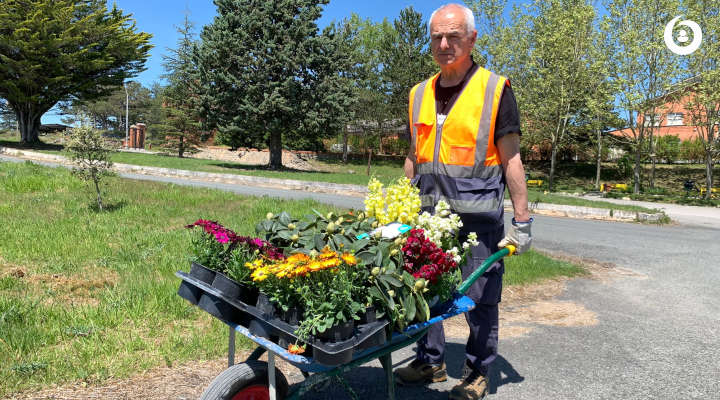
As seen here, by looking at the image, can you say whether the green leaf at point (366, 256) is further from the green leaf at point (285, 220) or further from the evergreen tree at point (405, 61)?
the evergreen tree at point (405, 61)

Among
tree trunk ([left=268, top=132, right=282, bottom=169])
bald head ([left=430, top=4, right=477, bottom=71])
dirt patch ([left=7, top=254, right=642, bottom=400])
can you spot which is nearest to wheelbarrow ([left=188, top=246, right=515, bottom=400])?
dirt patch ([left=7, top=254, right=642, bottom=400])

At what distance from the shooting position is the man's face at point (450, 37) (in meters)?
2.72

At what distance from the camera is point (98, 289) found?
4.48 metres

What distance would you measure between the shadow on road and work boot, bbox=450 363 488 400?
6.4 inches

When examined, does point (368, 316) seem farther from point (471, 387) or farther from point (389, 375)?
point (471, 387)

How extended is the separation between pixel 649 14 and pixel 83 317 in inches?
961

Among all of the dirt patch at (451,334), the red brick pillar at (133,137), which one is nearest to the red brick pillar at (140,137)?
the red brick pillar at (133,137)

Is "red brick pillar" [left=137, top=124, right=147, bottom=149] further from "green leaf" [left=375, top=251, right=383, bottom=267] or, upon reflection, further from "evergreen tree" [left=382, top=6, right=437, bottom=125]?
"green leaf" [left=375, top=251, right=383, bottom=267]

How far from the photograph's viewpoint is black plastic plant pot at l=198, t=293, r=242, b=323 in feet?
6.66

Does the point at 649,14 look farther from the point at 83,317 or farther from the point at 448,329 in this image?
the point at 83,317

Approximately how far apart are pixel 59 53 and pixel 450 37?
109 feet

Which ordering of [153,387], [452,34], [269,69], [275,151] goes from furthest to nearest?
1. [275,151]
2. [269,69]
3. [153,387]
4. [452,34]

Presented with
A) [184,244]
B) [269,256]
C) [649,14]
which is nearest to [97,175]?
[184,244]

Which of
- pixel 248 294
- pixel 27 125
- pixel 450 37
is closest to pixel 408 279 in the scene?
pixel 248 294
